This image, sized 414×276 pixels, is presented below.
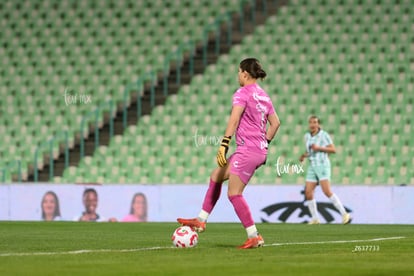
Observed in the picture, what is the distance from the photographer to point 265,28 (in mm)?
27000

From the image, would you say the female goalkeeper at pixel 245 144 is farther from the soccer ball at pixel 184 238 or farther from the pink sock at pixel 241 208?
the soccer ball at pixel 184 238

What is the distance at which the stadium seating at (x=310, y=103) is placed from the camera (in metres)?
23.7

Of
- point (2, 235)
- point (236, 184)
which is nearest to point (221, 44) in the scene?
point (2, 235)

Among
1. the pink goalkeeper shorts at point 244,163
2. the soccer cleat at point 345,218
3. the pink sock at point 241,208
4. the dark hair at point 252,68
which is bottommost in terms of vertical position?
the soccer cleat at point 345,218

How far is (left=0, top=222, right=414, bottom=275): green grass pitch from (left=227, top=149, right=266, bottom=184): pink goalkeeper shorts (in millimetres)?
813

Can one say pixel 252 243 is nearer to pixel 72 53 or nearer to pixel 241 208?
pixel 241 208

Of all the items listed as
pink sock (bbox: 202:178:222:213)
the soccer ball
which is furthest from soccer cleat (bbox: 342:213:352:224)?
the soccer ball

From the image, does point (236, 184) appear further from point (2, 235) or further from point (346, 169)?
Answer: point (346, 169)

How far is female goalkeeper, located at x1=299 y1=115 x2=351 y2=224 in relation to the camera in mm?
20000

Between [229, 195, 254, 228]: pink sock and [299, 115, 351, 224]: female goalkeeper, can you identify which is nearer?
[229, 195, 254, 228]: pink sock

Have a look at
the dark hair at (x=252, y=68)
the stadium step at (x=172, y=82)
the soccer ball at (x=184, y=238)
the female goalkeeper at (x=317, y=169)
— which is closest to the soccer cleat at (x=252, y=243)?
the soccer ball at (x=184, y=238)

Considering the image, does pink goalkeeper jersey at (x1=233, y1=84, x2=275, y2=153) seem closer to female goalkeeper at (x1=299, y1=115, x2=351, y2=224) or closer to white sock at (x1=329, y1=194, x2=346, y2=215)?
female goalkeeper at (x1=299, y1=115, x2=351, y2=224)

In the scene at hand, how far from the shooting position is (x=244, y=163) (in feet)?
36.6

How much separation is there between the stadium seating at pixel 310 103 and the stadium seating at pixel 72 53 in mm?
1390
